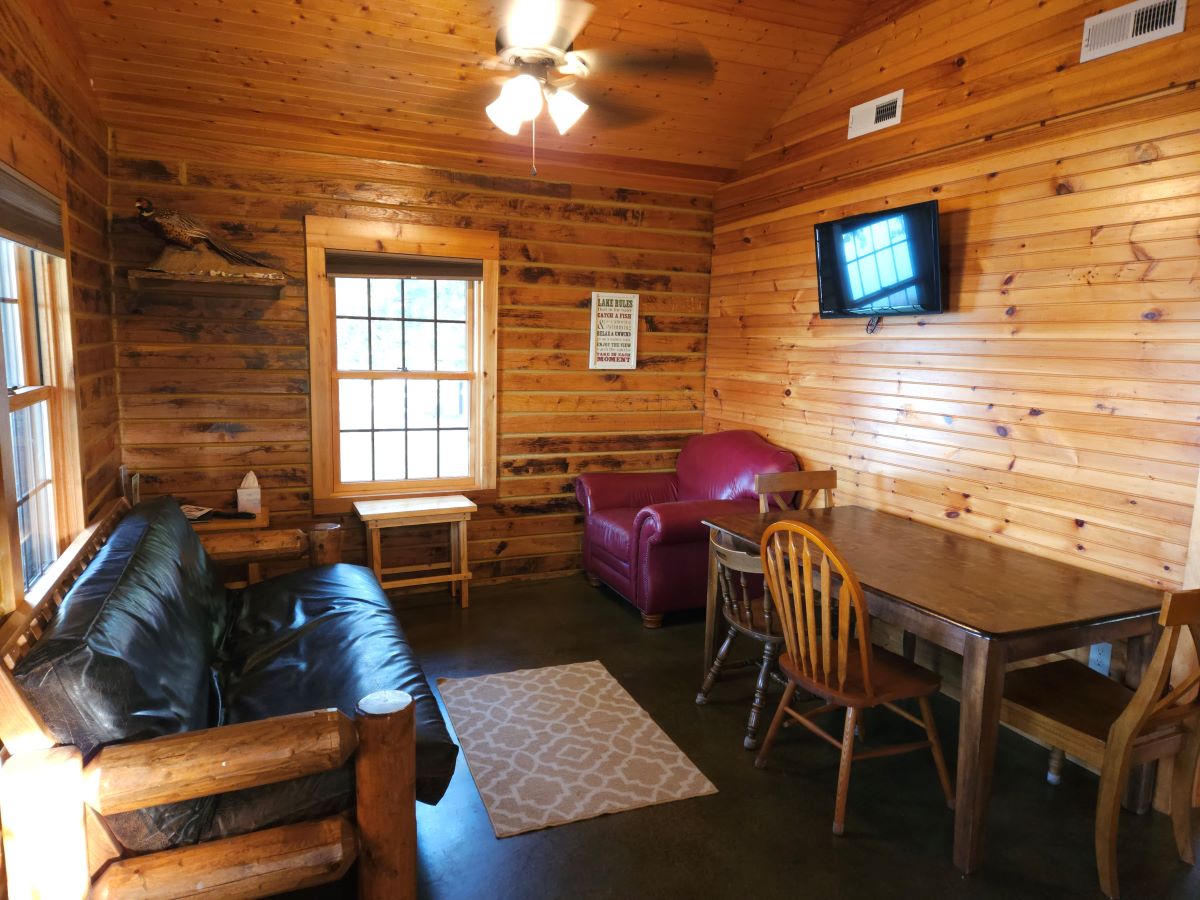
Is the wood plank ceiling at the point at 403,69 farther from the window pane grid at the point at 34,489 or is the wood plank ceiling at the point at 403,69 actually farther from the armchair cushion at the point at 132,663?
the armchair cushion at the point at 132,663

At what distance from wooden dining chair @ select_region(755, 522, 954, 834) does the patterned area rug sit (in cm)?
49

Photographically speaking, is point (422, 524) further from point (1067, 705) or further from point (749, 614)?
point (1067, 705)

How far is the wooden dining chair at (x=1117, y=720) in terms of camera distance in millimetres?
1979

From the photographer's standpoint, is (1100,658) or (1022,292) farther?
(1022,292)

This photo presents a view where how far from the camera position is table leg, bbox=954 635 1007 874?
2.06 m

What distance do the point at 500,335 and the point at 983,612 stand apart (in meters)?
3.17

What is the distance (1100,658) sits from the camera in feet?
8.83

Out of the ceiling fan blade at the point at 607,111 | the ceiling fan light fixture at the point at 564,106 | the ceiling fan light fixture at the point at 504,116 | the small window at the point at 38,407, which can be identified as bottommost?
the small window at the point at 38,407

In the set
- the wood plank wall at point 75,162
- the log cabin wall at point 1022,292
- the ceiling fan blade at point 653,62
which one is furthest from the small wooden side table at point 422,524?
the ceiling fan blade at point 653,62

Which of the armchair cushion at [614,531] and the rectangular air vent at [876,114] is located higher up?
the rectangular air vent at [876,114]

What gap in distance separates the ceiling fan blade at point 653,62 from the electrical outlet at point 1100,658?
2.76m

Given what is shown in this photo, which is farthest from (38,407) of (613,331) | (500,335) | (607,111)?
(613,331)

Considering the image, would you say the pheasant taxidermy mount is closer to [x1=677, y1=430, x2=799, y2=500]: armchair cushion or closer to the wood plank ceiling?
the wood plank ceiling

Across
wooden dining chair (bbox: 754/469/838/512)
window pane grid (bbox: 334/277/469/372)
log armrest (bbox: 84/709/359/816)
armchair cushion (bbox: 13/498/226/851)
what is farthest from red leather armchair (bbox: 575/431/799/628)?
log armrest (bbox: 84/709/359/816)
